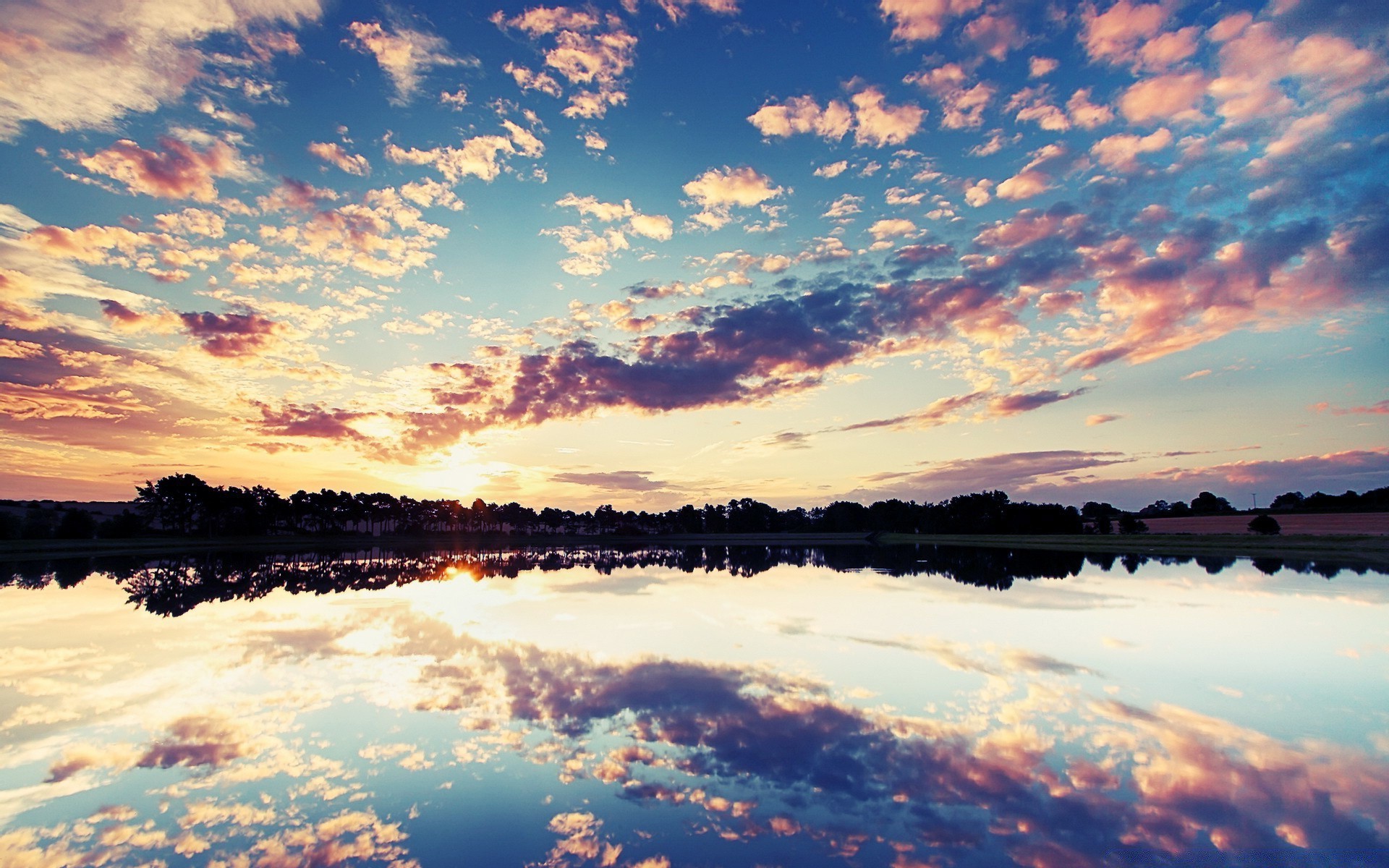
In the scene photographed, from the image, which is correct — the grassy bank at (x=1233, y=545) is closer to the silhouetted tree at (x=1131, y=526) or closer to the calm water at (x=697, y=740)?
the silhouetted tree at (x=1131, y=526)

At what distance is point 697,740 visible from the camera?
42.4 ft

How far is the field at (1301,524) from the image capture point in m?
92.9

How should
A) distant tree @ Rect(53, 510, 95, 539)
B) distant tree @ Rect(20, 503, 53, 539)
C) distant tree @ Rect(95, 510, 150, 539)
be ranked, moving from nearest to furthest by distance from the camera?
distant tree @ Rect(20, 503, 53, 539) < distant tree @ Rect(53, 510, 95, 539) < distant tree @ Rect(95, 510, 150, 539)

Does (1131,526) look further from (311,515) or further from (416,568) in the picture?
(311,515)

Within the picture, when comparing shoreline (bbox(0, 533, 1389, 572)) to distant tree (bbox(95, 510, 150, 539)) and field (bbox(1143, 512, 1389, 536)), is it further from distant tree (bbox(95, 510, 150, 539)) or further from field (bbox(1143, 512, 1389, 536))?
distant tree (bbox(95, 510, 150, 539))

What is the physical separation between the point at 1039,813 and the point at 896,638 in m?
14.1

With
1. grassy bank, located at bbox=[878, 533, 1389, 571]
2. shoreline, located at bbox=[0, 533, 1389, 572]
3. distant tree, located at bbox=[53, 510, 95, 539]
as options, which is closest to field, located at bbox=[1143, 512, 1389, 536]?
grassy bank, located at bbox=[878, 533, 1389, 571]

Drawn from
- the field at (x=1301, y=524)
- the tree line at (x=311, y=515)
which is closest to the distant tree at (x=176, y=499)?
the tree line at (x=311, y=515)

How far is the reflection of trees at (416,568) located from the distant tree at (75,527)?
36956 millimetres

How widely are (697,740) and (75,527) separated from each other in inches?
5495

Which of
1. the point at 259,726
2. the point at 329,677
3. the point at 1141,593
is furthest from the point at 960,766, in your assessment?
the point at 1141,593

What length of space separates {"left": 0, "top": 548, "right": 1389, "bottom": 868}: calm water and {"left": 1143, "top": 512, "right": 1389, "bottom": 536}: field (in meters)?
90.0

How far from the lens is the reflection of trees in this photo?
1708 inches

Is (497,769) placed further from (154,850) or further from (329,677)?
(329,677)
